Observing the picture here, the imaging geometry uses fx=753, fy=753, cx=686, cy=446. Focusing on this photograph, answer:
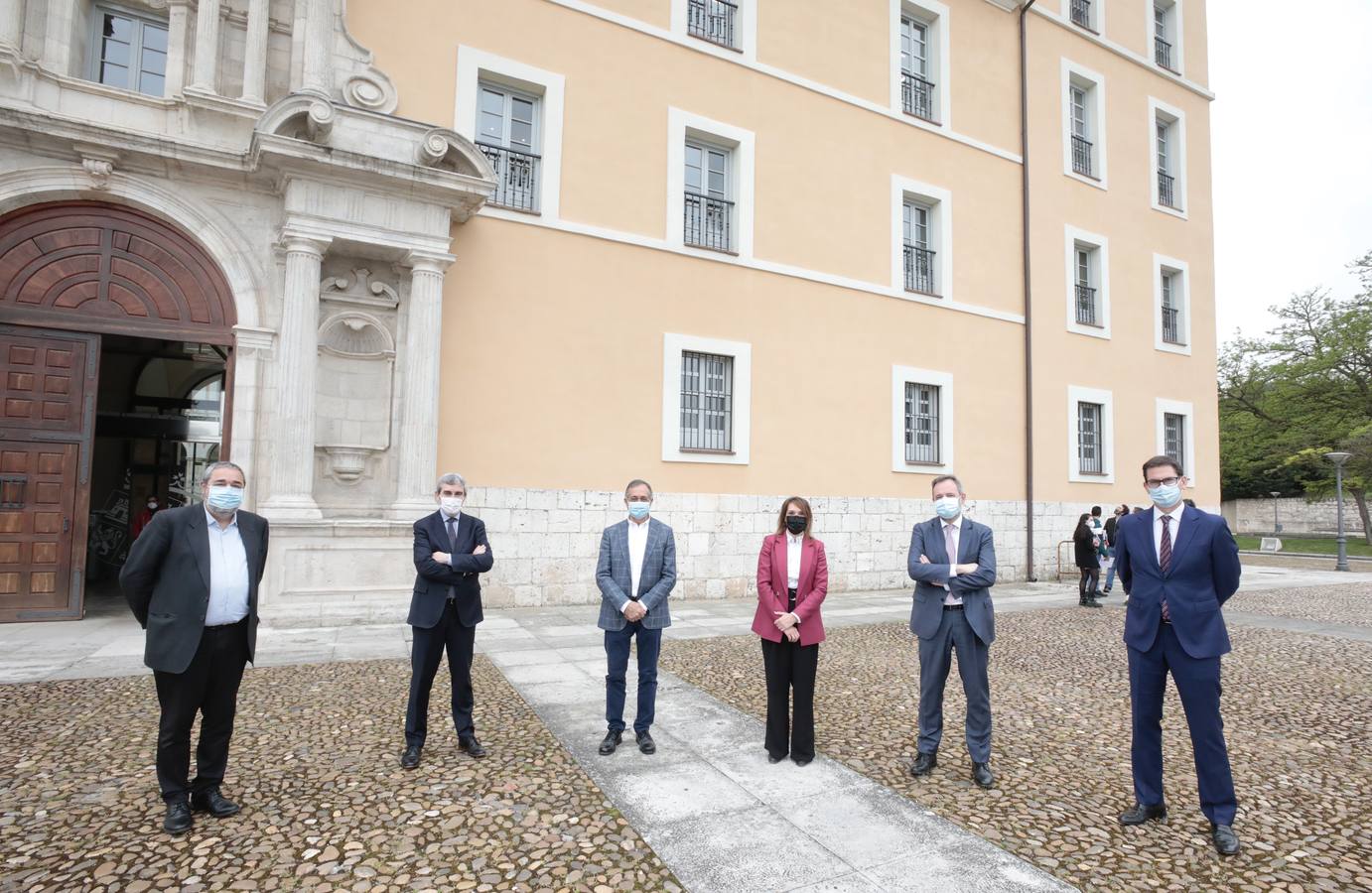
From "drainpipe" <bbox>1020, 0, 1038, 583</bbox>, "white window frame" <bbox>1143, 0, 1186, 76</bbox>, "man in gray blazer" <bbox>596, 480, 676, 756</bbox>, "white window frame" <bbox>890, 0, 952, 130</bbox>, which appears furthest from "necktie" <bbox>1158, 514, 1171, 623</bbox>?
"white window frame" <bbox>1143, 0, 1186, 76</bbox>

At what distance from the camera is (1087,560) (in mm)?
12648

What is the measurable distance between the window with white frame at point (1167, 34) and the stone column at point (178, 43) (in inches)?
854

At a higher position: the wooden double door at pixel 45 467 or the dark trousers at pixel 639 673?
the wooden double door at pixel 45 467

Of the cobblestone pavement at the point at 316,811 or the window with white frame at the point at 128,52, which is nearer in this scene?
the cobblestone pavement at the point at 316,811

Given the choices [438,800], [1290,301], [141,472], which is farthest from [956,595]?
[1290,301]

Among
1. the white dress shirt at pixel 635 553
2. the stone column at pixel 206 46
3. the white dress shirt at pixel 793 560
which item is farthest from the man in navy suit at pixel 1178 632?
the stone column at pixel 206 46

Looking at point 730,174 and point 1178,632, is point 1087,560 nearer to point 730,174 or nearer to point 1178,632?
point 730,174

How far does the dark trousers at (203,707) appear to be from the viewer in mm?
3688

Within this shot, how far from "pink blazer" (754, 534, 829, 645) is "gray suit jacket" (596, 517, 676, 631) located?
0.63 metres

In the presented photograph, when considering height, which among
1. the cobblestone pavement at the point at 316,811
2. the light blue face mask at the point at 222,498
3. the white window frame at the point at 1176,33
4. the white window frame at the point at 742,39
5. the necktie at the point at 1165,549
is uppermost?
the white window frame at the point at 1176,33

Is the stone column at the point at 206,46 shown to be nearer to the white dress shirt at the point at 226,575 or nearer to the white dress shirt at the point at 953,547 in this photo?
the white dress shirt at the point at 226,575

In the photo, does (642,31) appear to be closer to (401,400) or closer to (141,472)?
(401,400)

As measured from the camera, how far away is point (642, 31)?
1259 cm

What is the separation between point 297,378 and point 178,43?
462 cm
